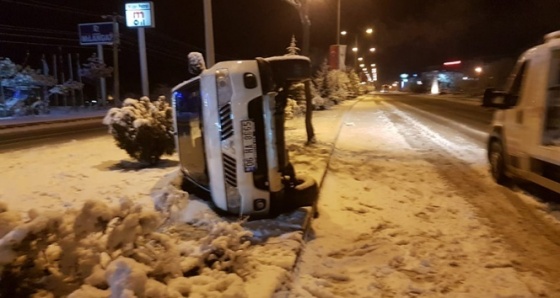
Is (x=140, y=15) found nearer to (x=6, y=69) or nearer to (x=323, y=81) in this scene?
(x=6, y=69)

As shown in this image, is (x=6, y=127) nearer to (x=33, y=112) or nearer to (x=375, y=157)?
(x=33, y=112)

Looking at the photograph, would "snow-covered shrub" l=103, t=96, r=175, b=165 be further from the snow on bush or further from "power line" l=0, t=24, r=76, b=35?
"power line" l=0, t=24, r=76, b=35

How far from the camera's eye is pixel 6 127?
2494 centimetres

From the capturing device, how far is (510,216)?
6.58 metres

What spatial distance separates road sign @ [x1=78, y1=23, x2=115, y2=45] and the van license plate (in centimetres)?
4643

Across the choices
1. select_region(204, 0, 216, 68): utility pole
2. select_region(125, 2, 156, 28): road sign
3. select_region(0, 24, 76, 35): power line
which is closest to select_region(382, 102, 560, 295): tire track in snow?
select_region(204, 0, 216, 68): utility pole

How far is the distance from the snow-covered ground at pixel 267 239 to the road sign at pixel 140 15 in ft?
81.6

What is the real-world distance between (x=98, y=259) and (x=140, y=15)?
3330cm

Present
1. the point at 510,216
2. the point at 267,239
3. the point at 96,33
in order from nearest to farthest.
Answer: the point at 267,239 → the point at 510,216 → the point at 96,33

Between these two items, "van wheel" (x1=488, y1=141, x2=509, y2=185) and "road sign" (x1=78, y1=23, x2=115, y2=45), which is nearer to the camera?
"van wheel" (x1=488, y1=141, x2=509, y2=185)

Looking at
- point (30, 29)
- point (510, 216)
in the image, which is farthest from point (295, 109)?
point (30, 29)

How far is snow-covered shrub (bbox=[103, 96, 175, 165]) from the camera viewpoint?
990cm

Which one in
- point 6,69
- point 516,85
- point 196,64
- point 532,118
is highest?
point 6,69

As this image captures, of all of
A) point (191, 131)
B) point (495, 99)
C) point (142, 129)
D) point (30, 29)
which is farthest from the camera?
point (30, 29)
